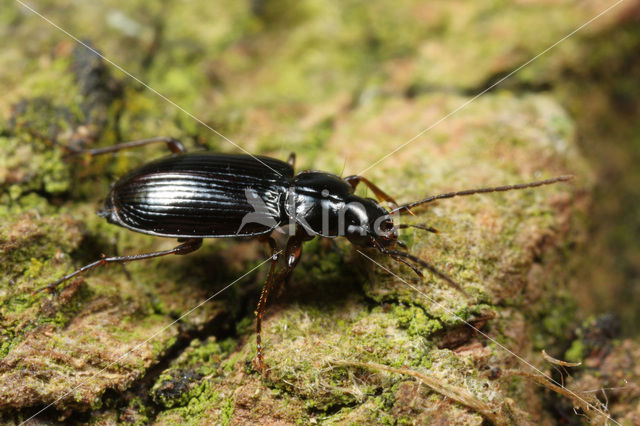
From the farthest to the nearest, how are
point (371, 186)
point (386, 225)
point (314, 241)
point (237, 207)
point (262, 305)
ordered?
point (314, 241), point (371, 186), point (237, 207), point (386, 225), point (262, 305)

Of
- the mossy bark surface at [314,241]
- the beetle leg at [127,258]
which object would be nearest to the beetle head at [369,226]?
the mossy bark surface at [314,241]

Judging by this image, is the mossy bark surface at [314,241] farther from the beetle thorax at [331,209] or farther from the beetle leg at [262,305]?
the beetle thorax at [331,209]

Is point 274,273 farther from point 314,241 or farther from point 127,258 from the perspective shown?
point 127,258

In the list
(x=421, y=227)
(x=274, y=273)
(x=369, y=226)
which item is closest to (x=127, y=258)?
(x=274, y=273)

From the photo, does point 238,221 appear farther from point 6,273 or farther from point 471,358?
point 471,358

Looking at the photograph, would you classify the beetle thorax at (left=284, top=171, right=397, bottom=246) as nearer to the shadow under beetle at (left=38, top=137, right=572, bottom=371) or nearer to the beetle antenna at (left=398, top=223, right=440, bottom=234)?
the shadow under beetle at (left=38, top=137, right=572, bottom=371)

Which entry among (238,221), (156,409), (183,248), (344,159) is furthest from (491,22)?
(156,409)
